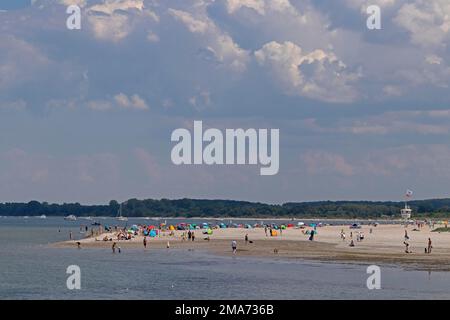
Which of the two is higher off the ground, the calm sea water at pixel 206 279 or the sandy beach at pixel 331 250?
the sandy beach at pixel 331 250

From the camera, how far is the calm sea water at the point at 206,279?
48344mm

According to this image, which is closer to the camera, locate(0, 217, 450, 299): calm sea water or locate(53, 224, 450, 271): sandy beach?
locate(0, 217, 450, 299): calm sea water

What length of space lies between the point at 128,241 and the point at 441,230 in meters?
51.9

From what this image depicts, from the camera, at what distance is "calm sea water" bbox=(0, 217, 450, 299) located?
4834cm

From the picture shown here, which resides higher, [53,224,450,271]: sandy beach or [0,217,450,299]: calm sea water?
[53,224,450,271]: sandy beach

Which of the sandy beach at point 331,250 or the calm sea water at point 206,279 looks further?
the sandy beach at point 331,250

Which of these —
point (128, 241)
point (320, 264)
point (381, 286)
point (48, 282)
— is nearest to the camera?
point (381, 286)

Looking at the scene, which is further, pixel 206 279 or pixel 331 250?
pixel 331 250

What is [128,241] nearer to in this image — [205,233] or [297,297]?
[205,233]

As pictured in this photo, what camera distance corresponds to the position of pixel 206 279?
185 feet

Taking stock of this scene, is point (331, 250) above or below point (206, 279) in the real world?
above
